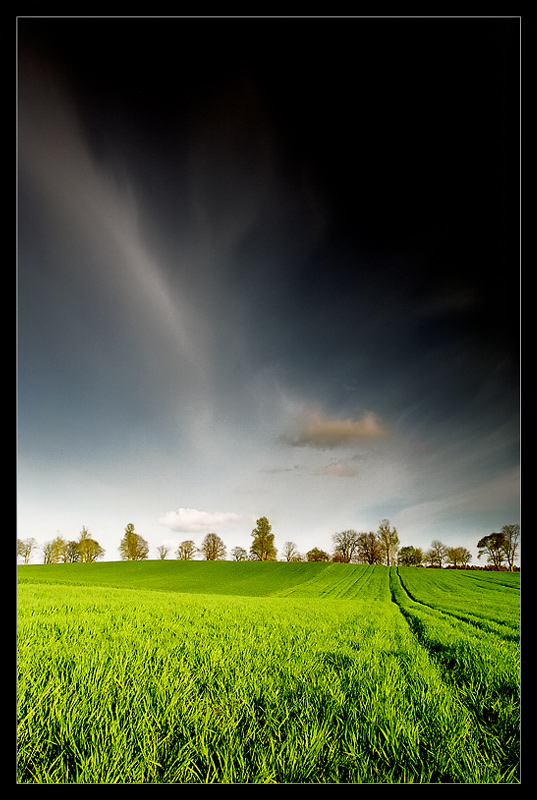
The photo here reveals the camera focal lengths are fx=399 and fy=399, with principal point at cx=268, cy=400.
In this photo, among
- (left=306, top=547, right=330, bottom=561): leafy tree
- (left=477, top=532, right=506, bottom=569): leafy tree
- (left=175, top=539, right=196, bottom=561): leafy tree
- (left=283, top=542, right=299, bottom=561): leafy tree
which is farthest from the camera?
(left=175, top=539, right=196, bottom=561): leafy tree

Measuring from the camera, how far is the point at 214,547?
45.5 metres

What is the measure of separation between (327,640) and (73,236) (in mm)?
5341

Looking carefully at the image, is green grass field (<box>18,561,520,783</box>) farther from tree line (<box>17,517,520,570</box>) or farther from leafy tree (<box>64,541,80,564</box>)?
leafy tree (<box>64,541,80,564</box>)

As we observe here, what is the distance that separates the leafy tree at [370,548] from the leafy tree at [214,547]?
597 inches

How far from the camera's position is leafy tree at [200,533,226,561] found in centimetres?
4547

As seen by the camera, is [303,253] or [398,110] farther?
[303,253]

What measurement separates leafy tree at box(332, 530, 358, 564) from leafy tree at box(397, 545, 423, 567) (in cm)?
537

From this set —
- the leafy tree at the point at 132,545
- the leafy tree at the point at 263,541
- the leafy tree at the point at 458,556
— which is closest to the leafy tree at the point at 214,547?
the leafy tree at the point at 263,541

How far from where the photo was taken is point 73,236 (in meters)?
4.16

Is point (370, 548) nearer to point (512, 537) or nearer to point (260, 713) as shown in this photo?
point (512, 537)

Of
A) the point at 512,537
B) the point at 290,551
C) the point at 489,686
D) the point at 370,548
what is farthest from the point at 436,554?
the point at 489,686

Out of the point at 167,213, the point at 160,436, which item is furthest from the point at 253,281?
the point at 160,436

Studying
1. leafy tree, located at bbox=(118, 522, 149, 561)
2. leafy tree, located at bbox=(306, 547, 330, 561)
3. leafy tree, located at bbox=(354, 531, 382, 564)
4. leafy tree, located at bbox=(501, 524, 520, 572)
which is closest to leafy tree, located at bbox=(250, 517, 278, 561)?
leafy tree, located at bbox=(306, 547, 330, 561)
